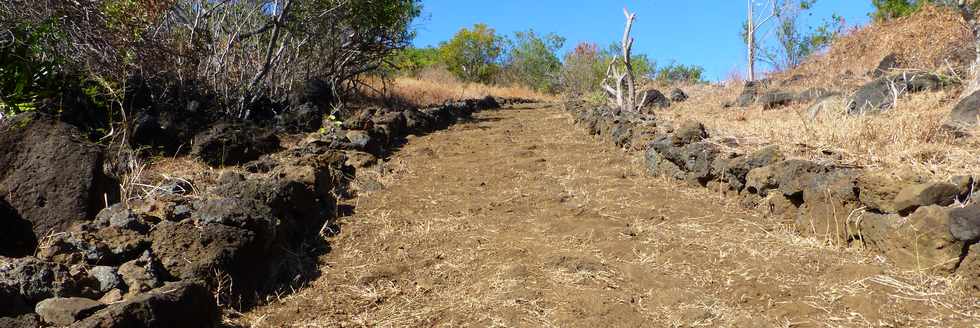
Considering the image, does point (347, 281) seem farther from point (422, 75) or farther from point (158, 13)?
point (422, 75)

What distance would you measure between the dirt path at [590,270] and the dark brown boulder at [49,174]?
1.47 meters

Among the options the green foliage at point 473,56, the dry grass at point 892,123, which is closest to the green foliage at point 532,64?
the green foliage at point 473,56

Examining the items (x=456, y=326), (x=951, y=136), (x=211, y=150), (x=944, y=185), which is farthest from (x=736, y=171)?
(x=211, y=150)

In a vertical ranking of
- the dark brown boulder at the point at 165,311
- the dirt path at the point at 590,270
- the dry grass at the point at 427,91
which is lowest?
the dirt path at the point at 590,270

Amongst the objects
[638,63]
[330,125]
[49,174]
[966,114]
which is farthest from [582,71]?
[49,174]

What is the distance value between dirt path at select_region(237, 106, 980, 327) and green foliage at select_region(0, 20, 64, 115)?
2815 millimetres

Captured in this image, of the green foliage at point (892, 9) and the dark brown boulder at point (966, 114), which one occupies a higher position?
the green foliage at point (892, 9)

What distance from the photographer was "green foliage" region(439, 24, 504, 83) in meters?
34.1

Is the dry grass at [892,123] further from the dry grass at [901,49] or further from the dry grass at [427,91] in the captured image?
the dry grass at [427,91]

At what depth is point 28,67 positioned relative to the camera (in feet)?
17.8

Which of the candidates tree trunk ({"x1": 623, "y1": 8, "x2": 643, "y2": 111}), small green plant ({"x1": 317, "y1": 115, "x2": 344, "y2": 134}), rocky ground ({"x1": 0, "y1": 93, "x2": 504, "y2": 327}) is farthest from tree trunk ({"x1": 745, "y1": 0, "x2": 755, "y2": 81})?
rocky ground ({"x1": 0, "y1": 93, "x2": 504, "y2": 327})

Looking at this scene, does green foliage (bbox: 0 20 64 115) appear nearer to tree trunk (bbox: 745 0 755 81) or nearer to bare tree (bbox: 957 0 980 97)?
bare tree (bbox: 957 0 980 97)

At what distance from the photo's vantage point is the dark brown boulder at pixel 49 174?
3688mm

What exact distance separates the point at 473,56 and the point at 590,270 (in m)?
31.9
